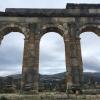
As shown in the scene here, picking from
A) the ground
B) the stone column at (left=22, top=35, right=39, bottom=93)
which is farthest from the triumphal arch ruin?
the ground

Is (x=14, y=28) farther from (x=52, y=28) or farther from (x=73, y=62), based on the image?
(x=73, y=62)

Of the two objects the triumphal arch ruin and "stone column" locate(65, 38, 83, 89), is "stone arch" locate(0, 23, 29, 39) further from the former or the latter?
"stone column" locate(65, 38, 83, 89)

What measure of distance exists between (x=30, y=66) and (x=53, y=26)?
4.01m

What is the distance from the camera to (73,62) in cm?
2011

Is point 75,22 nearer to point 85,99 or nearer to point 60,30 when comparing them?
point 60,30

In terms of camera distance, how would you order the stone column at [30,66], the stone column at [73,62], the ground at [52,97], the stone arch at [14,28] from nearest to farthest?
the ground at [52,97]
the stone column at [30,66]
the stone column at [73,62]
the stone arch at [14,28]

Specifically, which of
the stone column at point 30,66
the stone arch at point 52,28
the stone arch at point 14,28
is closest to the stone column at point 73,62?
the stone arch at point 52,28

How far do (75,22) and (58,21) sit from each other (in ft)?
4.83

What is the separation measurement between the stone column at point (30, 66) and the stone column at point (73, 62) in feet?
8.34

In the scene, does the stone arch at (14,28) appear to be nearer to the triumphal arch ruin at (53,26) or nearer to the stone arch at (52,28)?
the triumphal arch ruin at (53,26)

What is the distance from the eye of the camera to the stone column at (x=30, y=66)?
1938cm

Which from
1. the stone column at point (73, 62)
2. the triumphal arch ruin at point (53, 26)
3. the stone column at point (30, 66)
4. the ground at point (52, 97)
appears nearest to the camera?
the ground at point (52, 97)

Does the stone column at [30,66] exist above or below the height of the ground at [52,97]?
above

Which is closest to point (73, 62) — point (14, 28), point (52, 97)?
point (52, 97)
